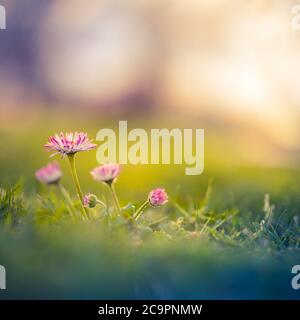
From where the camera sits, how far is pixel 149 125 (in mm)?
2285

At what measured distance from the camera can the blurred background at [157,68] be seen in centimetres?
213

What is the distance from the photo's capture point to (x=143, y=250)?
1.72 m

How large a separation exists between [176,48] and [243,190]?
61 cm

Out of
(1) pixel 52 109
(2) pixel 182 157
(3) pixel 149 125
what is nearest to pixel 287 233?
(2) pixel 182 157

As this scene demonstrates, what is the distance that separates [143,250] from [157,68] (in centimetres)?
79

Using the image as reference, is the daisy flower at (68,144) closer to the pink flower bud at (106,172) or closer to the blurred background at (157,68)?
the pink flower bud at (106,172)

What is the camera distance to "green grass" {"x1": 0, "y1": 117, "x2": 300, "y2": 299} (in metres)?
1.67

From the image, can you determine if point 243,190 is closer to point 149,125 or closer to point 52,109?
point 149,125

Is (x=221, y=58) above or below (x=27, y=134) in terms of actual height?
above

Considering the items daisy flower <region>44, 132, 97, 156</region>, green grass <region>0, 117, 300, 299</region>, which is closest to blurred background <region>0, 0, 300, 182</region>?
green grass <region>0, 117, 300, 299</region>

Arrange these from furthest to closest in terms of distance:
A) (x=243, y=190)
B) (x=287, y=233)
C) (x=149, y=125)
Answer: (x=243, y=190) < (x=149, y=125) < (x=287, y=233)

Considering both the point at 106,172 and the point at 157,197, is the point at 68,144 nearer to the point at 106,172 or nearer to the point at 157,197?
the point at 106,172

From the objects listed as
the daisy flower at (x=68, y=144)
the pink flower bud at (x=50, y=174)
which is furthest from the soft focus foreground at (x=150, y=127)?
the daisy flower at (x=68, y=144)

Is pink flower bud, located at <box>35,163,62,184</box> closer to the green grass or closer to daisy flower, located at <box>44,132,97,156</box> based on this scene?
the green grass
